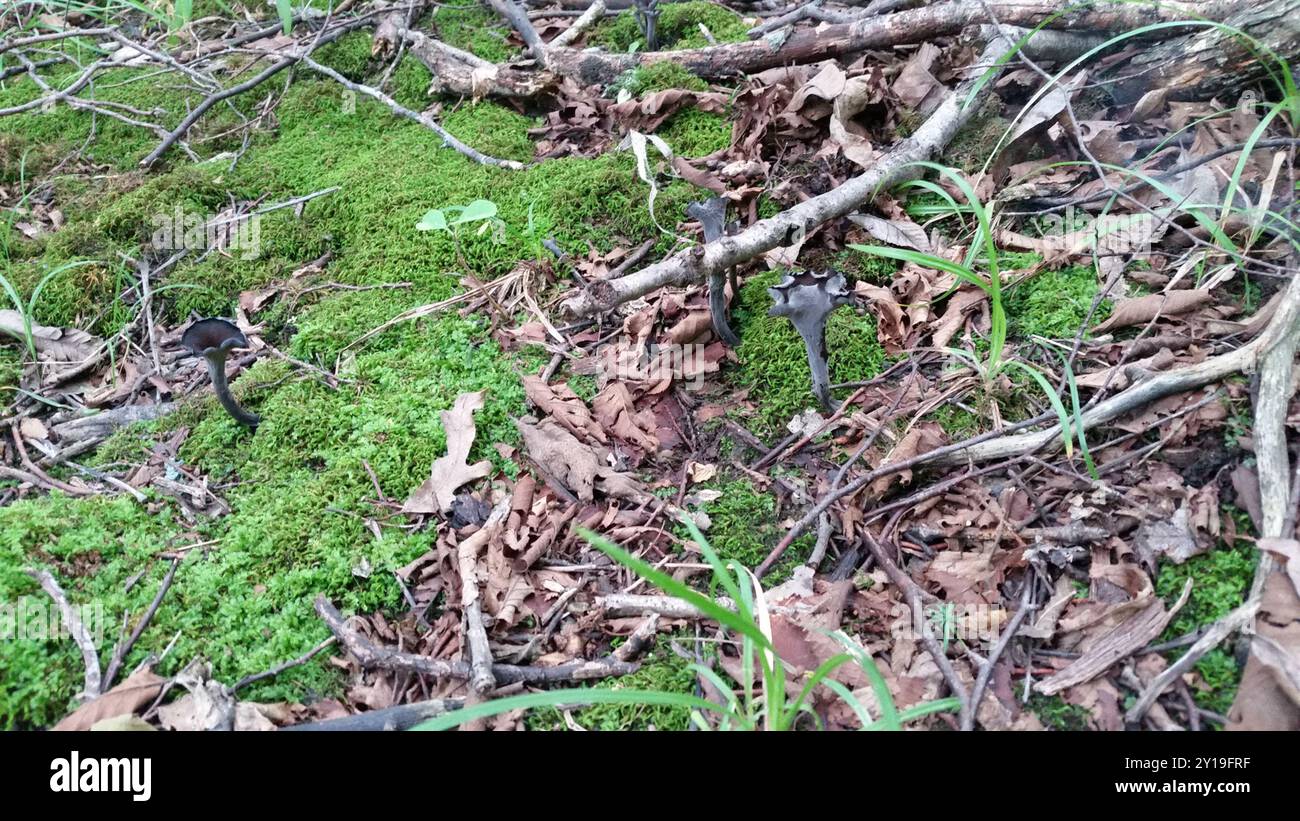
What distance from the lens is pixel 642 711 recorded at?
216 cm

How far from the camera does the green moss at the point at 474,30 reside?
4.80m

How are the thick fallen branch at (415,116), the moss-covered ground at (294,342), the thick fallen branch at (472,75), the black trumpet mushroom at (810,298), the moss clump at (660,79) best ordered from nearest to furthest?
1. the moss-covered ground at (294,342)
2. the black trumpet mushroom at (810,298)
3. the thick fallen branch at (415,116)
4. the moss clump at (660,79)
5. the thick fallen branch at (472,75)

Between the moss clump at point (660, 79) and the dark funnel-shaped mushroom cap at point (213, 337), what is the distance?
2393 mm

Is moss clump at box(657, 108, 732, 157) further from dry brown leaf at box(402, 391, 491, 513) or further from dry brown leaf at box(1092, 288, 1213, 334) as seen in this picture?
dry brown leaf at box(1092, 288, 1213, 334)

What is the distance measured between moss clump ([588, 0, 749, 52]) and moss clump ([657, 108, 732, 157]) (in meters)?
0.71

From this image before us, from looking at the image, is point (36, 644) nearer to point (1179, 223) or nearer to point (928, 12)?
point (1179, 223)

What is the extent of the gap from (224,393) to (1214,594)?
10.4 ft

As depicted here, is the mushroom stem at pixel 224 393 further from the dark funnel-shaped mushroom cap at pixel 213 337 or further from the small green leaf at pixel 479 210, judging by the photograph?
the small green leaf at pixel 479 210

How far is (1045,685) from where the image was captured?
2.05 metres

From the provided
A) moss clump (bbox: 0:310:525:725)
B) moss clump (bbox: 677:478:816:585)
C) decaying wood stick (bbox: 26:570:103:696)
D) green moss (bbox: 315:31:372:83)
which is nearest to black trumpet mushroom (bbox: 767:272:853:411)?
Answer: moss clump (bbox: 677:478:816:585)

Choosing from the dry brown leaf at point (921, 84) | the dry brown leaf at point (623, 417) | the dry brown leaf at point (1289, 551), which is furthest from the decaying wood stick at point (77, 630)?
the dry brown leaf at point (921, 84)

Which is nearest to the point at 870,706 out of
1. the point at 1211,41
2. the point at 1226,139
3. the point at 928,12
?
the point at 1226,139

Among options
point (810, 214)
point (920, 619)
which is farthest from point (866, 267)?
point (920, 619)

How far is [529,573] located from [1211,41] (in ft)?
10.9
